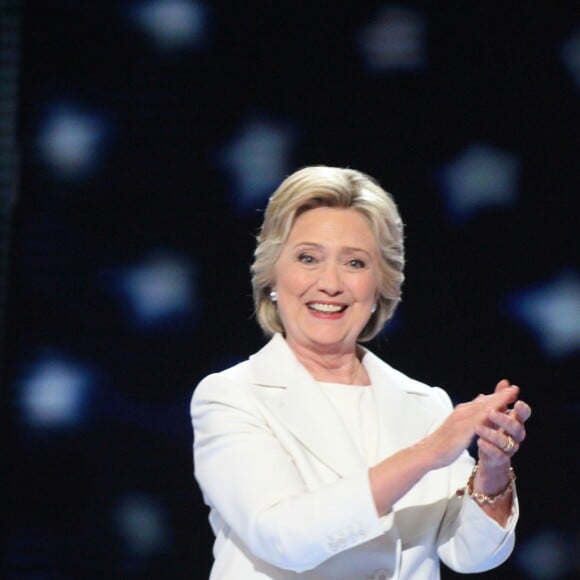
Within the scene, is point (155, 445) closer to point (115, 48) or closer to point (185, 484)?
point (185, 484)

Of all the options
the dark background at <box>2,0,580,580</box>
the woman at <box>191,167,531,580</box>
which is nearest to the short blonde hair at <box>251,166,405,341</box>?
the woman at <box>191,167,531,580</box>

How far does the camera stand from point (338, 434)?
74.8 inches

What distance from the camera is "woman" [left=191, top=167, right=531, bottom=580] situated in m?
1.64

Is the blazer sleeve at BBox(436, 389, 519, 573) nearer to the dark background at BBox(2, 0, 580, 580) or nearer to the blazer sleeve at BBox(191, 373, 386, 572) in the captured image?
the blazer sleeve at BBox(191, 373, 386, 572)

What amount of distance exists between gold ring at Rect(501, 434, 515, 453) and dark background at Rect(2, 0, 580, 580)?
124 cm

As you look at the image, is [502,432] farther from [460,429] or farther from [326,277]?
[326,277]

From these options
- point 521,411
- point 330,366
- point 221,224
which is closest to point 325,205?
point 330,366

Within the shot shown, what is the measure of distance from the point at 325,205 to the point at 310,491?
0.66 metres

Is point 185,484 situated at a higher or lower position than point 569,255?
lower

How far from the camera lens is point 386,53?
2.98 m

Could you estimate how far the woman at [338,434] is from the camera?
1642 millimetres

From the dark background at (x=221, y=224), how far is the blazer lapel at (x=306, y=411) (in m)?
0.89

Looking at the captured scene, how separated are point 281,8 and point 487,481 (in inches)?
65.8

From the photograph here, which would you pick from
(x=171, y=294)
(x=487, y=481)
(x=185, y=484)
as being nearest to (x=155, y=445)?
(x=185, y=484)
